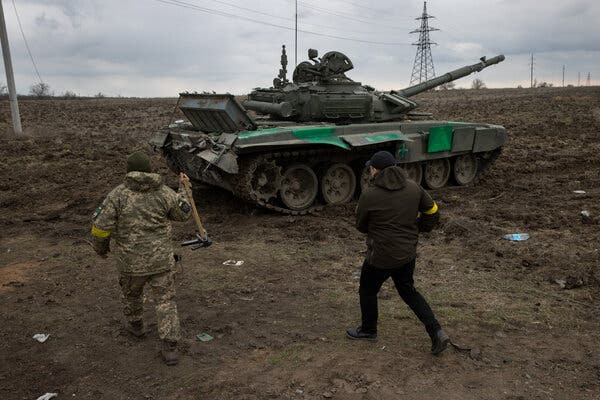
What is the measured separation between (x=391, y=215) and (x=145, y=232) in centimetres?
190

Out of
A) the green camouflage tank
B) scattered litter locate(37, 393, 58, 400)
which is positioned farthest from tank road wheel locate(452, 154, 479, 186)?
scattered litter locate(37, 393, 58, 400)

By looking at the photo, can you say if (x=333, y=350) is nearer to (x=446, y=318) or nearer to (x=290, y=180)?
(x=446, y=318)

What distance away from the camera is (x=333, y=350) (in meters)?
4.64

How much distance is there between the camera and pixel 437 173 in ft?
39.0

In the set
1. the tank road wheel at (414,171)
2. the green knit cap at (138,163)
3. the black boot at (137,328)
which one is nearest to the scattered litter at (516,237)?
the tank road wheel at (414,171)

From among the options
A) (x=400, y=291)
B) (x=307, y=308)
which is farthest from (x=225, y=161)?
(x=400, y=291)

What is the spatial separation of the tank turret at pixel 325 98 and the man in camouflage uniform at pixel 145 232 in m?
6.01

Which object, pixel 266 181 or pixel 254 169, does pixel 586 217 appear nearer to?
pixel 266 181

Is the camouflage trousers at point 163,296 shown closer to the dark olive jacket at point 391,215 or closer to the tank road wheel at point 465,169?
the dark olive jacket at point 391,215

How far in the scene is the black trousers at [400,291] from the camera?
4484mm

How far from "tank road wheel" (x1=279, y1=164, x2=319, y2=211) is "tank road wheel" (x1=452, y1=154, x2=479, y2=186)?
3837 mm

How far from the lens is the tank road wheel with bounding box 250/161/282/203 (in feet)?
29.5

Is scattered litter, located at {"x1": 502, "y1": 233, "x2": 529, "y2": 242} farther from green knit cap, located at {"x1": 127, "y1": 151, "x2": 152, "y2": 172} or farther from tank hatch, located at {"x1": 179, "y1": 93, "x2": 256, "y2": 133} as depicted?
green knit cap, located at {"x1": 127, "y1": 151, "x2": 152, "y2": 172}

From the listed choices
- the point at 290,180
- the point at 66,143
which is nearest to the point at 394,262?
the point at 290,180
